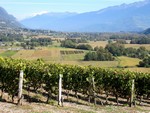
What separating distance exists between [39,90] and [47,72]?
18.0ft

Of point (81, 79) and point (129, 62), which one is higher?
point (81, 79)

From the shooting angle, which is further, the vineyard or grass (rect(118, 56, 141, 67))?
grass (rect(118, 56, 141, 67))

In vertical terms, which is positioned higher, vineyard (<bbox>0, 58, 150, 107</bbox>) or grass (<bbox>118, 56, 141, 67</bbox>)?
vineyard (<bbox>0, 58, 150, 107</bbox>)

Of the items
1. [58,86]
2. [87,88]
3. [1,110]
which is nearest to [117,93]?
[87,88]

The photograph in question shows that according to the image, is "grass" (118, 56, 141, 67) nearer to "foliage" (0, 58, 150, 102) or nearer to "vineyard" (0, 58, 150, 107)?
"foliage" (0, 58, 150, 102)

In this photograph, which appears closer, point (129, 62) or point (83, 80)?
point (83, 80)

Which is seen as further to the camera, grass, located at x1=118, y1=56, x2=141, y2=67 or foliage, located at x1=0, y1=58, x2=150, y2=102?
grass, located at x1=118, y1=56, x2=141, y2=67

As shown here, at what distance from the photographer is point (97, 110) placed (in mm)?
24578

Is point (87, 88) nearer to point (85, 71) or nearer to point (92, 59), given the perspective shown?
point (85, 71)

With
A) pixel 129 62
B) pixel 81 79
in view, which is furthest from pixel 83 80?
pixel 129 62

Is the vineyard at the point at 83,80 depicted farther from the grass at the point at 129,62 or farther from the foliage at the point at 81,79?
the grass at the point at 129,62

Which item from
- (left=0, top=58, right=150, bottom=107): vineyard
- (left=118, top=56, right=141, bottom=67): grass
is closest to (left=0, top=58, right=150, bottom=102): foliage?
(left=0, top=58, right=150, bottom=107): vineyard

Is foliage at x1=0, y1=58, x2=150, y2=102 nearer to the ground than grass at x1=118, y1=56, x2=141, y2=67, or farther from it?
farther from it

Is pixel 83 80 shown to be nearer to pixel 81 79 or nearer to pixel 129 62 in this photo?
pixel 81 79
